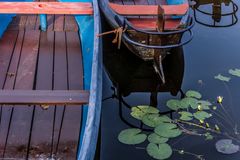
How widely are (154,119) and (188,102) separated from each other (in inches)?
22.0

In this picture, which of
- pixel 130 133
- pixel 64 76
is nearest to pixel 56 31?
pixel 64 76

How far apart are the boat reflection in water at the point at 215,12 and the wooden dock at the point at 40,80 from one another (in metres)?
2.65

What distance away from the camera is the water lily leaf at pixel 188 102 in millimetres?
4801

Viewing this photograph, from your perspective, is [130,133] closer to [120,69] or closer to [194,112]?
[194,112]

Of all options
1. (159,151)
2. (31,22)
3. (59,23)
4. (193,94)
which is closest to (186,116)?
(193,94)

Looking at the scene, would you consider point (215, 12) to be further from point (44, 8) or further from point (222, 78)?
point (44, 8)

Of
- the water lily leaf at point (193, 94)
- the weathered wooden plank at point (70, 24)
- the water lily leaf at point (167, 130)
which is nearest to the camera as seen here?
the water lily leaf at point (167, 130)

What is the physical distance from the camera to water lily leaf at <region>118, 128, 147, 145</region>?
426 centimetres

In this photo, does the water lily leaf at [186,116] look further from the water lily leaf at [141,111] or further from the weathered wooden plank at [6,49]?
the weathered wooden plank at [6,49]

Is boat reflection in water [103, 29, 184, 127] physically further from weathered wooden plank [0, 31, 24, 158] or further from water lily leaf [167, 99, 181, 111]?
weathered wooden plank [0, 31, 24, 158]

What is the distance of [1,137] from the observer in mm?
3607

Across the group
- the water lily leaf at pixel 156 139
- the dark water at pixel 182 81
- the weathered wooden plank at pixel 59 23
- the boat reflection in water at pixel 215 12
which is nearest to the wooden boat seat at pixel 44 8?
the weathered wooden plank at pixel 59 23

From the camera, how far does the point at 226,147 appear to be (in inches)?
167

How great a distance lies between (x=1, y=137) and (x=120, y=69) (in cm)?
243
